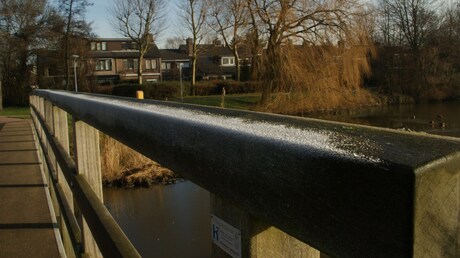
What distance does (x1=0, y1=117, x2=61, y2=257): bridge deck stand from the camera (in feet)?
10.3

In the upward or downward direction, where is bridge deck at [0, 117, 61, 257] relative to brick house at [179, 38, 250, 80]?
downward

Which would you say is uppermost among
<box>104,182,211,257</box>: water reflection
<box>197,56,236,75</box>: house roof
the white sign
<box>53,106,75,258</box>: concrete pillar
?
<box>197,56,236,75</box>: house roof

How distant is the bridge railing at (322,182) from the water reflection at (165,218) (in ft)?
24.7

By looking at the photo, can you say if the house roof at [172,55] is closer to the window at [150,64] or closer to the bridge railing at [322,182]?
the window at [150,64]

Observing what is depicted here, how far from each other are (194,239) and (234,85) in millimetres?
32717

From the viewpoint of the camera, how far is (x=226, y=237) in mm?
866

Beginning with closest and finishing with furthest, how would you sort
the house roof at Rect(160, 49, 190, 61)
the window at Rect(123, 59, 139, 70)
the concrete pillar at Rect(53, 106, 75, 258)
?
the concrete pillar at Rect(53, 106, 75, 258) < the window at Rect(123, 59, 139, 70) < the house roof at Rect(160, 49, 190, 61)

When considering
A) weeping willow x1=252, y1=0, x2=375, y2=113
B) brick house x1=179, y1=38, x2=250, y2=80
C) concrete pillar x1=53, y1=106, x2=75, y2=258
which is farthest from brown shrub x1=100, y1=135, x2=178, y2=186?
brick house x1=179, y1=38, x2=250, y2=80

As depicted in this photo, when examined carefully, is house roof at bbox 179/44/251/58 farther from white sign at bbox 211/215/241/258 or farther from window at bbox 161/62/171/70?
white sign at bbox 211/215/241/258

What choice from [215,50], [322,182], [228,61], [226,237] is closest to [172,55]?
[228,61]

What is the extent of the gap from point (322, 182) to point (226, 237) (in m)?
0.36

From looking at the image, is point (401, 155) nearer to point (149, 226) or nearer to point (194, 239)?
point (194, 239)

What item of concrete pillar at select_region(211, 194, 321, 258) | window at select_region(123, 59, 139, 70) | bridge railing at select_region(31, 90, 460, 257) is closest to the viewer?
bridge railing at select_region(31, 90, 460, 257)

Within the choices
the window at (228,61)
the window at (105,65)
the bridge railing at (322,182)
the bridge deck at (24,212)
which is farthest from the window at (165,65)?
the bridge railing at (322,182)
